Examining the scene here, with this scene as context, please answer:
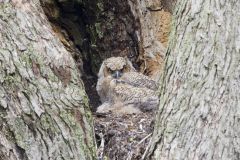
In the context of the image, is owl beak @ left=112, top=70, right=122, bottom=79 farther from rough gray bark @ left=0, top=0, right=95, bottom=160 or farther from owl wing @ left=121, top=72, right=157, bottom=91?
rough gray bark @ left=0, top=0, right=95, bottom=160

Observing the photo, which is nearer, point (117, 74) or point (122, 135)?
point (122, 135)

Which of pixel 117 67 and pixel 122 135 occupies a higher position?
pixel 117 67

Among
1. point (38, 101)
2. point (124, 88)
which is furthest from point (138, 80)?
point (38, 101)

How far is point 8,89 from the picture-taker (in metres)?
3.42

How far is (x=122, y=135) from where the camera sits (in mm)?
4879

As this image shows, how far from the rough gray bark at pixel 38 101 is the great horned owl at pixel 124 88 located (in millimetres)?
2121

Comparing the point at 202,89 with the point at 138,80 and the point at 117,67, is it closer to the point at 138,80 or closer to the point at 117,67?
the point at 138,80

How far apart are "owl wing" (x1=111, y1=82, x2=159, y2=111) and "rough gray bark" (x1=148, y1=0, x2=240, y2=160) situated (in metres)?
2.04

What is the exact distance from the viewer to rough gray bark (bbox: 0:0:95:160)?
3371 mm

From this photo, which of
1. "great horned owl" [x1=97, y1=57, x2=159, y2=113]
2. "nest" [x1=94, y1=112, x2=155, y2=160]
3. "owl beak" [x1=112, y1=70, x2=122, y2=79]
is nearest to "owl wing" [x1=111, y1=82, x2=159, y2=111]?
"great horned owl" [x1=97, y1=57, x2=159, y2=113]

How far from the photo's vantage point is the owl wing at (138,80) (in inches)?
235

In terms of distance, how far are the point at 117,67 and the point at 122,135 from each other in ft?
4.78

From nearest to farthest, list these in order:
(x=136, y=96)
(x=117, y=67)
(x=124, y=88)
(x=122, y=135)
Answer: (x=122, y=135) → (x=136, y=96) → (x=124, y=88) → (x=117, y=67)

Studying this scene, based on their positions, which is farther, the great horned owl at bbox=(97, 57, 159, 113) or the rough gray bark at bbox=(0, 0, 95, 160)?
the great horned owl at bbox=(97, 57, 159, 113)
